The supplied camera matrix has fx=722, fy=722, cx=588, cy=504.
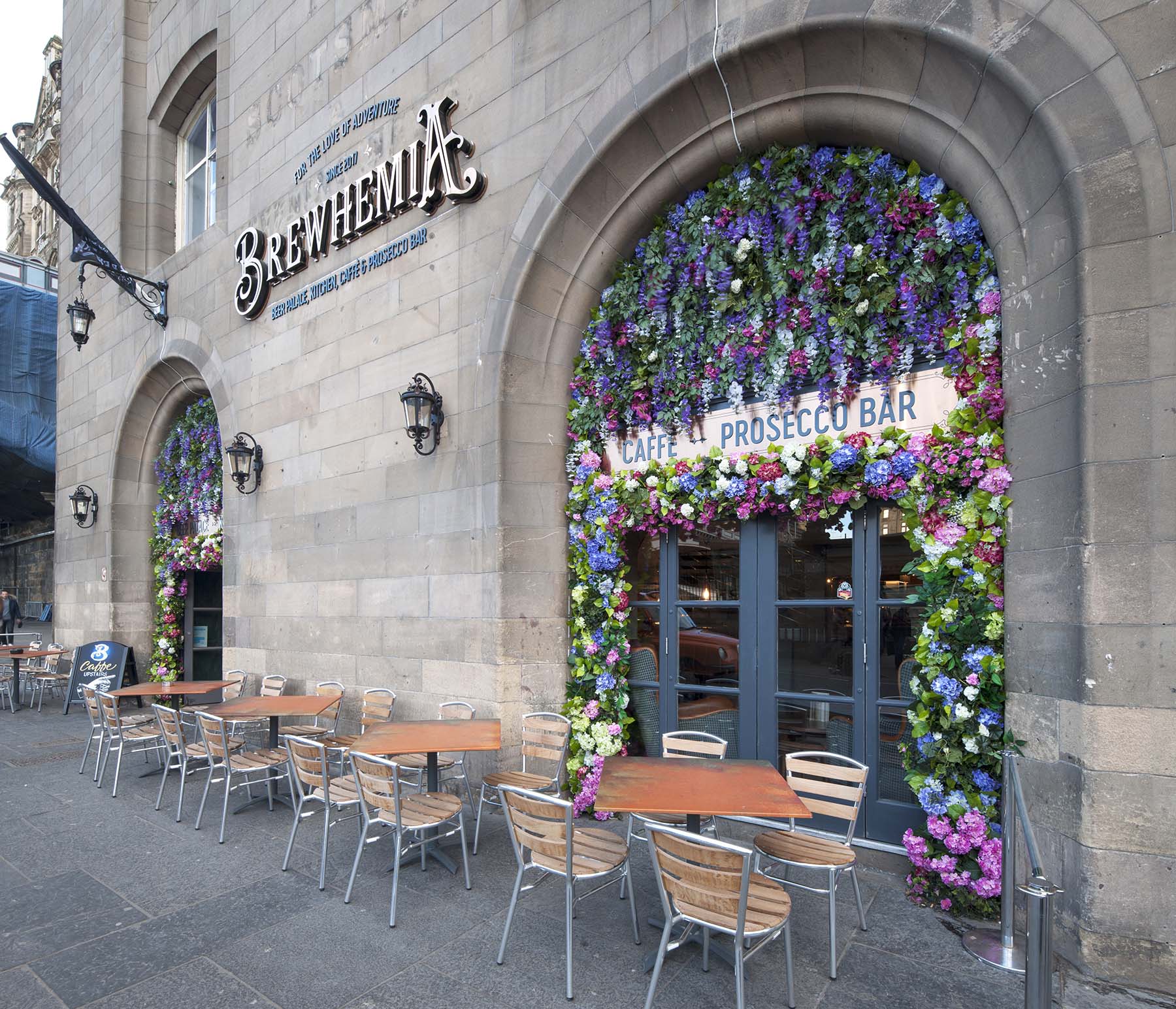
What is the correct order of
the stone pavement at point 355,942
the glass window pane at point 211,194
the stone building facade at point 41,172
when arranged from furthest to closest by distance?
the stone building facade at point 41,172 → the glass window pane at point 211,194 → the stone pavement at point 355,942

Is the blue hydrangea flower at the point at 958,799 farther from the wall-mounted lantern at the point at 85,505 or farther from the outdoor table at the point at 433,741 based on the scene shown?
the wall-mounted lantern at the point at 85,505

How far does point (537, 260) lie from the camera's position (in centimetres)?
591

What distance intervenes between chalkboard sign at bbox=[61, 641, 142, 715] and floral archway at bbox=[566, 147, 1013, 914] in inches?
325

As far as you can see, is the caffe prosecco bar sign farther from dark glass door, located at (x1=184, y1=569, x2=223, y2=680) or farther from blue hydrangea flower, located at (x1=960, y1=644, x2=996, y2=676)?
dark glass door, located at (x1=184, y1=569, x2=223, y2=680)

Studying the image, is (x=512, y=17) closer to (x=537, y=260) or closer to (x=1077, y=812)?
(x=537, y=260)

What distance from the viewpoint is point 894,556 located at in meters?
4.57

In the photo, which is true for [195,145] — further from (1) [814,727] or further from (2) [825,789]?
(2) [825,789]

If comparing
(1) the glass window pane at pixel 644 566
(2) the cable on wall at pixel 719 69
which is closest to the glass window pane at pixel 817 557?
(1) the glass window pane at pixel 644 566

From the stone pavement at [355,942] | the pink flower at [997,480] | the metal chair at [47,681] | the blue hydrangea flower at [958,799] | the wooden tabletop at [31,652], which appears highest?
the pink flower at [997,480]

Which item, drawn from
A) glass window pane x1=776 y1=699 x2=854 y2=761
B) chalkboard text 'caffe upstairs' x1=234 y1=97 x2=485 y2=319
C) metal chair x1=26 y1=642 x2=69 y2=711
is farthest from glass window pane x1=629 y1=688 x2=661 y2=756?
metal chair x1=26 y1=642 x2=69 y2=711

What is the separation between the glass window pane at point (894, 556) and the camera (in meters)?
4.50

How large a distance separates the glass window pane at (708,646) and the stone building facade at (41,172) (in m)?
27.9

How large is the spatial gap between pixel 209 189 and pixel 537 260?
8693mm

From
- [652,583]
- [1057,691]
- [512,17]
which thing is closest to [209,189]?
[512,17]
